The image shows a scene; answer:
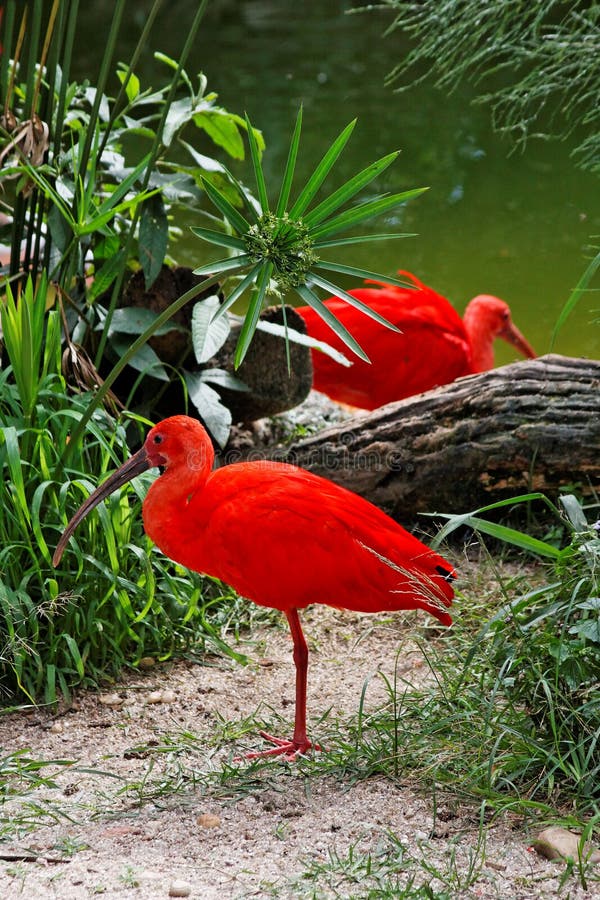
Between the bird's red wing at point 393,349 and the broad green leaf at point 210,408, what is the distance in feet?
2.70

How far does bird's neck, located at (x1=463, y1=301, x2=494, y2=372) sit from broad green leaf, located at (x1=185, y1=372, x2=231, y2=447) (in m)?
1.48

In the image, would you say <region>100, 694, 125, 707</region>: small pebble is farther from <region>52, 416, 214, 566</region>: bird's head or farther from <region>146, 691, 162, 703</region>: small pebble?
<region>52, 416, 214, 566</region>: bird's head

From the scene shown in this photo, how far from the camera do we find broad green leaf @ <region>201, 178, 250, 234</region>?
7.33 feet

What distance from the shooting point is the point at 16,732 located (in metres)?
2.74

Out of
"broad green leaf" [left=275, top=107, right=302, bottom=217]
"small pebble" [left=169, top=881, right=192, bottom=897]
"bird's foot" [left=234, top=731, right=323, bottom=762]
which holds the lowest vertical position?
"bird's foot" [left=234, top=731, right=323, bottom=762]

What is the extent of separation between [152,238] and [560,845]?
2.20 meters

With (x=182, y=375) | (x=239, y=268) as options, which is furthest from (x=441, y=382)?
(x=239, y=268)

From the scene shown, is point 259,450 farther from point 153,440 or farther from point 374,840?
point 374,840

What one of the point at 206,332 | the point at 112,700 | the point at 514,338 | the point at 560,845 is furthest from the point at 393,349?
the point at 560,845

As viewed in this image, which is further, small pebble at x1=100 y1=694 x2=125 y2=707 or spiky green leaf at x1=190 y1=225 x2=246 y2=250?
small pebble at x1=100 y1=694 x2=125 y2=707

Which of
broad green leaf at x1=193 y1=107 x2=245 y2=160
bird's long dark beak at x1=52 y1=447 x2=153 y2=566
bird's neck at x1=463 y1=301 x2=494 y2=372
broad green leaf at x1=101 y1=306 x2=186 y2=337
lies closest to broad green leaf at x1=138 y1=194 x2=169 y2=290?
broad green leaf at x1=101 y1=306 x2=186 y2=337

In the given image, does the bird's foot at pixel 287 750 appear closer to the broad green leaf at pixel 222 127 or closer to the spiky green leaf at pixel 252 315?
the spiky green leaf at pixel 252 315

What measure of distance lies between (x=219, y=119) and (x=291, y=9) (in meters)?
10.9

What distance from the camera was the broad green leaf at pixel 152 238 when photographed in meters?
3.47
